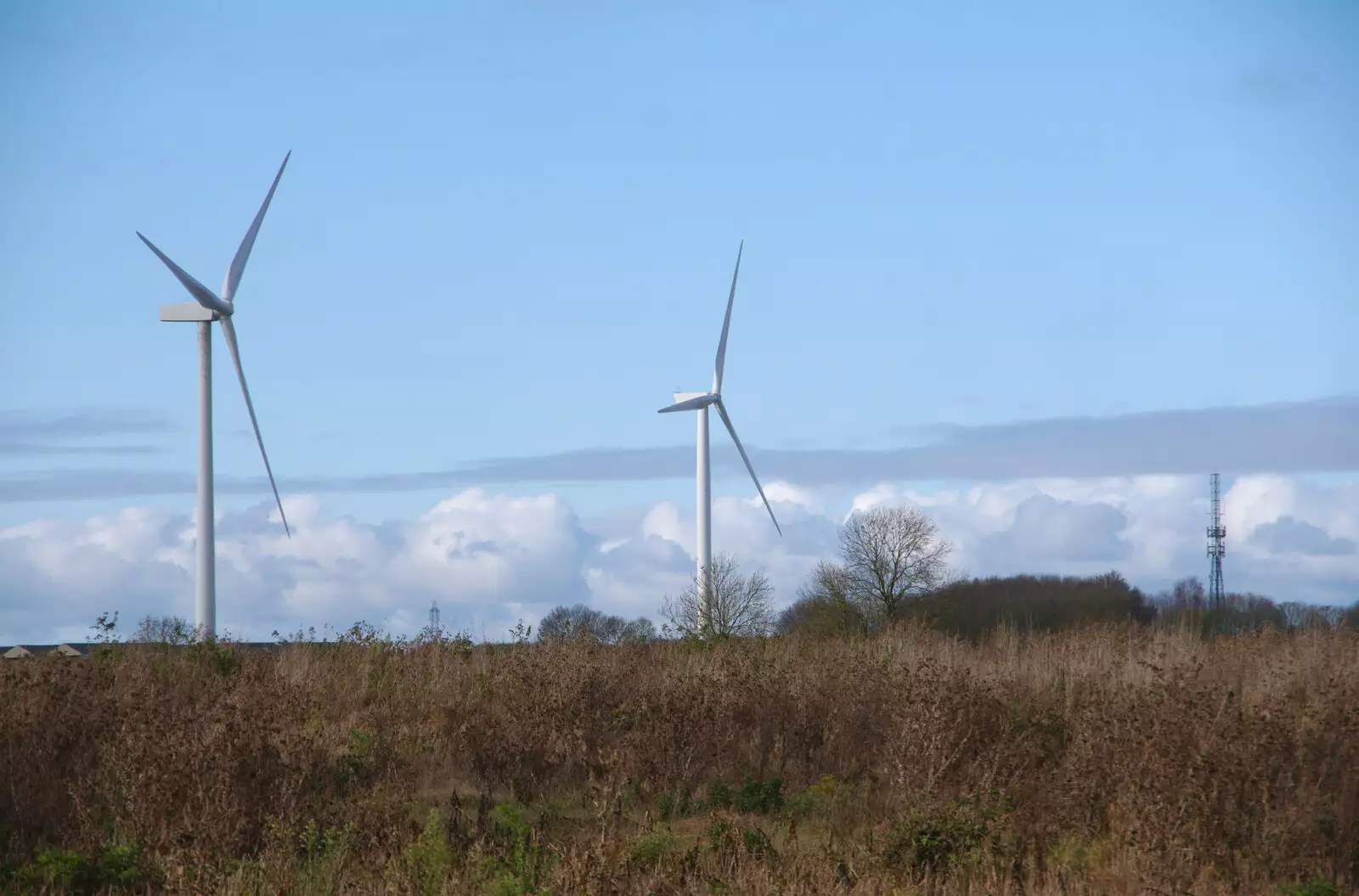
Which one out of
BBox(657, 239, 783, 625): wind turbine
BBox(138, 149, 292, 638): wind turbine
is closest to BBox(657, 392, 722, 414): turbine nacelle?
BBox(657, 239, 783, 625): wind turbine

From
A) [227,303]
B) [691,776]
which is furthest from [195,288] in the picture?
[691,776]

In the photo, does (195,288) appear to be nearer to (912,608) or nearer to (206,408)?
(206,408)

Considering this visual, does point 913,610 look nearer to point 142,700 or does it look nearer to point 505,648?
point 505,648

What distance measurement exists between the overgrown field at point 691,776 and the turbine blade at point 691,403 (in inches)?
773

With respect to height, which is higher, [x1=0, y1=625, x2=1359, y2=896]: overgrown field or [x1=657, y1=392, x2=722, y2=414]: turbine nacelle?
[x1=657, y1=392, x2=722, y2=414]: turbine nacelle

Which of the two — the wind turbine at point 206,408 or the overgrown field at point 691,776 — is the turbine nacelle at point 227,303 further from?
the overgrown field at point 691,776

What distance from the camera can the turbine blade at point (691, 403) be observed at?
124 ft

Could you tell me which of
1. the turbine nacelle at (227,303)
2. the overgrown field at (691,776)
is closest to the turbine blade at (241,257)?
the turbine nacelle at (227,303)

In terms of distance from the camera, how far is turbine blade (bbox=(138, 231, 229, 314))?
30219 millimetres

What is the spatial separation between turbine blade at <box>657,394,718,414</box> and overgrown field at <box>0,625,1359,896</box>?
64.4 ft

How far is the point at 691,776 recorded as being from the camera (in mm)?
14547

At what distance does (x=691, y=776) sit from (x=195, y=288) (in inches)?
842

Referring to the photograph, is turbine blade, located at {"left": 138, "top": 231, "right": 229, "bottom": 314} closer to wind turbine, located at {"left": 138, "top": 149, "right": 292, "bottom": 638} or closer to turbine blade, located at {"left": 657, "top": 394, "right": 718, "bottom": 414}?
wind turbine, located at {"left": 138, "top": 149, "right": 292, "bottom": 638}

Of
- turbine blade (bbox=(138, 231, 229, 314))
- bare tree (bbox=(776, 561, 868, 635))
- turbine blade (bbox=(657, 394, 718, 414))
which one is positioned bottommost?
bare tree (bbox=(776, 561, 868, 635))
